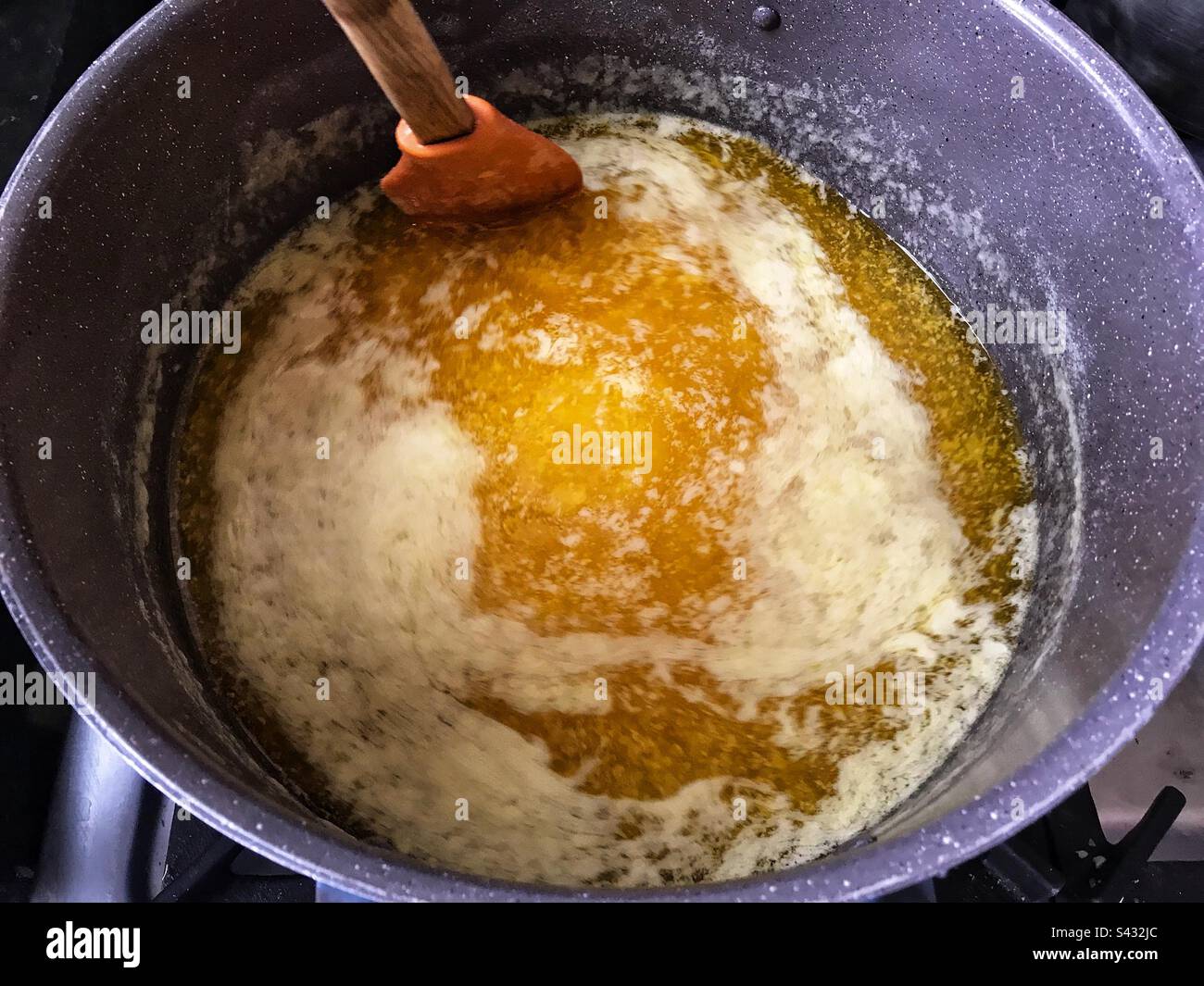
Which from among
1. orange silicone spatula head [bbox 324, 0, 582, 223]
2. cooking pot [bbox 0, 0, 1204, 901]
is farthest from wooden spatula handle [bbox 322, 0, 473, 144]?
cooking pot [bbox 0, 0, 1204, 901]

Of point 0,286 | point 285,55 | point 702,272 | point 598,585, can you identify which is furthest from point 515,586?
point 285,55

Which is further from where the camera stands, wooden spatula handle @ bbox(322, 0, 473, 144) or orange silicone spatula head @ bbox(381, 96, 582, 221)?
orange silicone spatula head @ bbox(381, 96, 582, 221)

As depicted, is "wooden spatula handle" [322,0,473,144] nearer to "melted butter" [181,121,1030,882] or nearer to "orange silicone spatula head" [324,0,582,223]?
"orange silicone spatula head" [324,0,582,223]

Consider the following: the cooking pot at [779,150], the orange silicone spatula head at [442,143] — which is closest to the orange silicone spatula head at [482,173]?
the orange silicone spatula head at [442,143]

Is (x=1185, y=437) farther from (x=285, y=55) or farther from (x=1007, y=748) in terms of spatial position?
(x=285, y=55)

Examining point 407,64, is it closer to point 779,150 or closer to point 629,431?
point 629,431

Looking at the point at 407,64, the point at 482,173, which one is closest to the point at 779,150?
the point at 482,173
